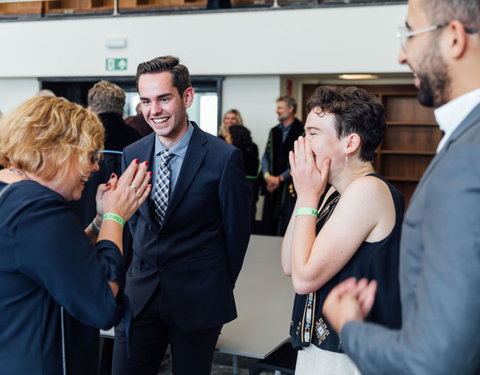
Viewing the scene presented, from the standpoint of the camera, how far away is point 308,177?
1.65 m

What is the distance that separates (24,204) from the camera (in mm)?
1308

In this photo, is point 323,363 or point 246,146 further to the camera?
point 246,146

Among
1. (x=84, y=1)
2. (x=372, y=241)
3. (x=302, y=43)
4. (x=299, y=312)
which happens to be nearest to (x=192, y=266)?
(x=299, y=312)

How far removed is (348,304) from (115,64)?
8001 mm

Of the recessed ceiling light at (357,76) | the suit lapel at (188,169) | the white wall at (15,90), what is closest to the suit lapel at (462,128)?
the suit lapel at (188,169)

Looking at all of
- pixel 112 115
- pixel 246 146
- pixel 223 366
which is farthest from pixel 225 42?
pixel 223 366

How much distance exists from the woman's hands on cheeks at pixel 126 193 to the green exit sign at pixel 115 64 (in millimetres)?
7030

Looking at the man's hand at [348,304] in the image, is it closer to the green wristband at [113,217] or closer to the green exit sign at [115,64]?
the green wristband at [113,217]

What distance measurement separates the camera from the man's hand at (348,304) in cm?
100

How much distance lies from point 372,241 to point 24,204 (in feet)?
3.05

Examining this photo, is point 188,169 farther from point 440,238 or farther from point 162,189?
point 440,238

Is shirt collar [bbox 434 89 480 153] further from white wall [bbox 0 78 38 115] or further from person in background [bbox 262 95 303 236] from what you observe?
white wall [bbox 0 78 38 115]

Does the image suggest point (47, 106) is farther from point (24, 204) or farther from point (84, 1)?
point (84, 1)

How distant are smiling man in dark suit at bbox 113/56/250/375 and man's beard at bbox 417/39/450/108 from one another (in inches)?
52.9
